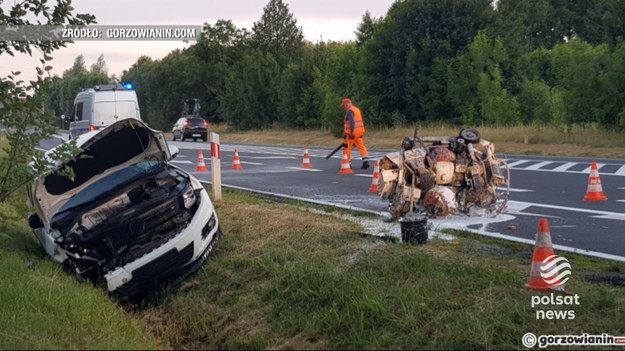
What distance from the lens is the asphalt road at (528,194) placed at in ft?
29.1

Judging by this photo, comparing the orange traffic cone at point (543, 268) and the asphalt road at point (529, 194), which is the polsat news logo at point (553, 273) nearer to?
the orange traffic cone at point (543, 268)

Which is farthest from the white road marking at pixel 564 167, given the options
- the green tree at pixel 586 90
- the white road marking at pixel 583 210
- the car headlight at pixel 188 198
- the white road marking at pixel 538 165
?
the car headlight at pixel 188 198

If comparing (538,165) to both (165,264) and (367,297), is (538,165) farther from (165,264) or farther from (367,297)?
(367,297)

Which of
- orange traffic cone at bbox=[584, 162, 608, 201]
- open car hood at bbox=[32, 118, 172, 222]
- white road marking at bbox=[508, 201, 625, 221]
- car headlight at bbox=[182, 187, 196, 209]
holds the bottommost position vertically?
white road marking at bbox=[508, 201, 625, 221]

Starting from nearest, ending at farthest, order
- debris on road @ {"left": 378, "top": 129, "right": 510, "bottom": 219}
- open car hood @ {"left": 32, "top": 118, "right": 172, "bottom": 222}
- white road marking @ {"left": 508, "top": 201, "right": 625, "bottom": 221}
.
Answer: open car hood @ {"left": 32, "top": 118, "right": 172, "bottom": 222} → debris on road @ {"left": 378, "top": 129, "right": 510, "bottom": 219} → white road marking @ {"left": 508, "top": 201, "right": 625, "bottom": 221}

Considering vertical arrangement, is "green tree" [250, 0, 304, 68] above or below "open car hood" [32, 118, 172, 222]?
above

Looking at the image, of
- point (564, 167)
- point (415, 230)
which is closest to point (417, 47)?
point (564, 167)

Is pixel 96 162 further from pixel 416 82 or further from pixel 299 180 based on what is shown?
pixel 416 82

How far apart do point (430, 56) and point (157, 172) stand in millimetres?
31835

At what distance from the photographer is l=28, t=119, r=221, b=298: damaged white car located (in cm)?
755

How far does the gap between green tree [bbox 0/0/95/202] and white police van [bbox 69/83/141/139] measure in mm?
18079

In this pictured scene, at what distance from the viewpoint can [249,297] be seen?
7.03 metres

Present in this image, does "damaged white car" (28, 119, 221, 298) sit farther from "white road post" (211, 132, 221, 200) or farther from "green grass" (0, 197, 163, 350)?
"white road post" (211, 132, 221, 200)

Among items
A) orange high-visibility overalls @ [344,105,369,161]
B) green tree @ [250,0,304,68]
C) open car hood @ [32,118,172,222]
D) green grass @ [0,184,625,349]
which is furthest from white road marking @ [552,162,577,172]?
green tree @ [250,0,304,68]
